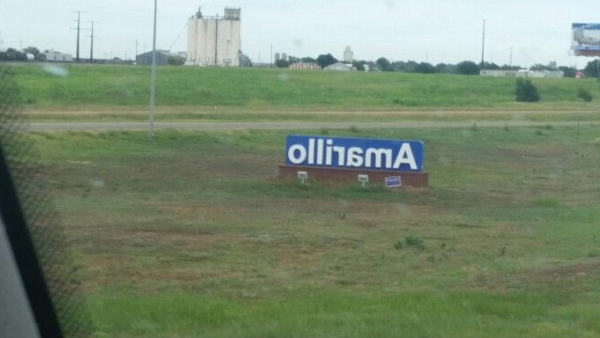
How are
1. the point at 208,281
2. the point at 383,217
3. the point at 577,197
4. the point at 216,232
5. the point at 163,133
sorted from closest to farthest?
the point at 208,281 → the point at 216,232 → the point at 383,217 → the point at 577,197 → the point at 163,133

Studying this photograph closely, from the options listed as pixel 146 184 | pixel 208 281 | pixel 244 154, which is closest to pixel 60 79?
pixel 244 154

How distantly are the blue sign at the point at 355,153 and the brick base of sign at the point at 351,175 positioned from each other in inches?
4.0

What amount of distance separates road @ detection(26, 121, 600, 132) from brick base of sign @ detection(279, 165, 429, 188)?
1429cm

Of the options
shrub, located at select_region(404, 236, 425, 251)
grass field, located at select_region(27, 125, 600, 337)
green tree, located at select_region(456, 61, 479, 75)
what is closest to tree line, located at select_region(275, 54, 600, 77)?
green tree, located at select_region(456, 61, 479, 75)

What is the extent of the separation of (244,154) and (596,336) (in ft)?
94.8

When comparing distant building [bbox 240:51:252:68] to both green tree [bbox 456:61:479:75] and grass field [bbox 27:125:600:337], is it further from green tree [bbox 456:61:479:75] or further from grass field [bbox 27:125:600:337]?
grass field [bbox 27:125:600:337]

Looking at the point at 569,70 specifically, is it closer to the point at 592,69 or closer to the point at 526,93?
the point at 592,69

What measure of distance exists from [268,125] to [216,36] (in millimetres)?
38952

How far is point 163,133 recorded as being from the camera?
43438mm

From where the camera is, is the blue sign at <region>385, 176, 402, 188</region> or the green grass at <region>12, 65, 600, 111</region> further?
the green grass at <region>12, 65, 600, 111</region>

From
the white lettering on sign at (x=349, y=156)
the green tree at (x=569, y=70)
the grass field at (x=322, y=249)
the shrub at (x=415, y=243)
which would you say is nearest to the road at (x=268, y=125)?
the grass field at (x=322, y=249)

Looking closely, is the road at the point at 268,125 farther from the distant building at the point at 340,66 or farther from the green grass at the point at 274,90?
the distant building at the point at 340,66

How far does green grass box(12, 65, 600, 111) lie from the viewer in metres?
68.6

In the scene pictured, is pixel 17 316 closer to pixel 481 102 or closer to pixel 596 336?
pixel 596 336
